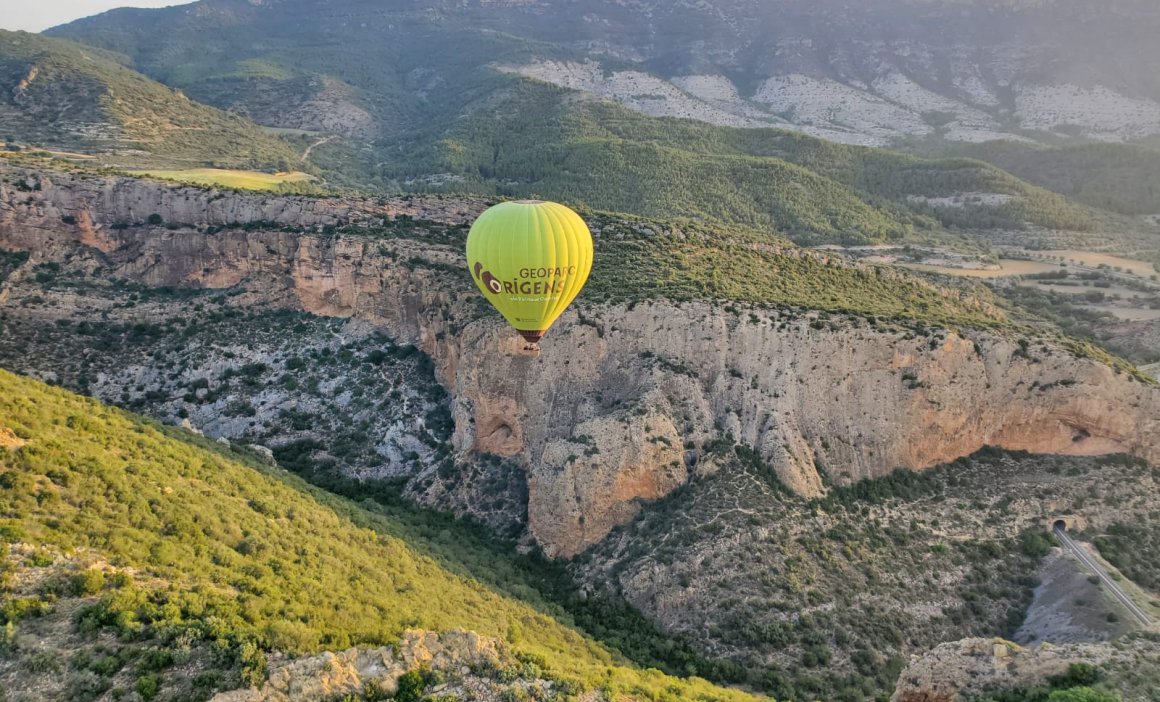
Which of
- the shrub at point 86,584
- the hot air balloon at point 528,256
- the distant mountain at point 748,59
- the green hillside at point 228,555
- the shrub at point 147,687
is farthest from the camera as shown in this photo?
the distant mountain at point 748,59

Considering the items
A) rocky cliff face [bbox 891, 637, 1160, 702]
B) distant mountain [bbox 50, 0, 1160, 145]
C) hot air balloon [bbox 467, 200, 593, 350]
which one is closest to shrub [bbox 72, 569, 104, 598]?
hot air balloon [bbox 467, 200, 593, 350]

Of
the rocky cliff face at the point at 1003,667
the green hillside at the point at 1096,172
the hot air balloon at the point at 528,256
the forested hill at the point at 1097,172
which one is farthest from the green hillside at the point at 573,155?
the rocky cliff face at the point at 1003,667

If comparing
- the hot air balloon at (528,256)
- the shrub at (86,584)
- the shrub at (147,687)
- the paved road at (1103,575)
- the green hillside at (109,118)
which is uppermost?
the green hillside at (109,118)

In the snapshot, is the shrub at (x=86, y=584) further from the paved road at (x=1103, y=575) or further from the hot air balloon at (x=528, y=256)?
the paved road at (x=1103, y=575)

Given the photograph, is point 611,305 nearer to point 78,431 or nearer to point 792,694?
point 792,694

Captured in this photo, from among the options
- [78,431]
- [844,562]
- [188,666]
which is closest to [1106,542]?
[844,562]

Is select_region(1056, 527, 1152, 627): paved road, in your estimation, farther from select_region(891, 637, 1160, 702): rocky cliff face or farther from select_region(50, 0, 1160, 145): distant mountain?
select_region(50, 0, 1160, 145): distant mountain

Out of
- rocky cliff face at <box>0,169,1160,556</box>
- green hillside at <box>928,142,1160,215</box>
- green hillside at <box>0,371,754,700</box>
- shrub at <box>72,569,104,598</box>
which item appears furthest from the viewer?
green hillside at <box>928,142,1160,215</box>
